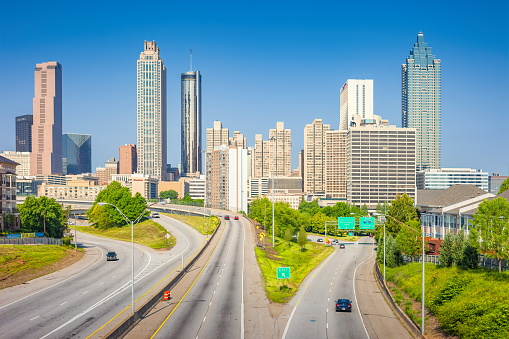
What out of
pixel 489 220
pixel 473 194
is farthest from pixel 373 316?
pixel 473 194

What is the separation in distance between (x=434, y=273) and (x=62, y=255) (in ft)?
185

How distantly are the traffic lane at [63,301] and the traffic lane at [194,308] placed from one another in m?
8.51

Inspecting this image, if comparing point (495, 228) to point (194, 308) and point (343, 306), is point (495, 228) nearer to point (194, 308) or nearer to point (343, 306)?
point (343, 306)

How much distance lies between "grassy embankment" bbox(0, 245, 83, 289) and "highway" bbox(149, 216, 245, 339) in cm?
2208

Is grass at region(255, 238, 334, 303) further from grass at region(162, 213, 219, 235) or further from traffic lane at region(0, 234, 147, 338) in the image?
grass at region(162, 213, 219, 235)

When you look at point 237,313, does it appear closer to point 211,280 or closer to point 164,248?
point 211,280

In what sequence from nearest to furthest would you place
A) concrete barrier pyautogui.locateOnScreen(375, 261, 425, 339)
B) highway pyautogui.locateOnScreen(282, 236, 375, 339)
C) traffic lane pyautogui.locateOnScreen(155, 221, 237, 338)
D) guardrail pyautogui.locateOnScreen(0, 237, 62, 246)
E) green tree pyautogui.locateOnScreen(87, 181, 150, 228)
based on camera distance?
traffic lane pyautogui.locateOnScreen(155, 221, 237, 338) < concrete barrier pyautogui.locateOnScreen(375, 261, 425, 339) < highway pyautogui.locateOnScreen(282, 236, 375, 339) < guardrail pyautogui.locateOnScreen(0, 237, 62, 246) < green tree pyautogui.locateOnScreen(87, 181, 150, 228)

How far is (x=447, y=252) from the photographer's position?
58.2m

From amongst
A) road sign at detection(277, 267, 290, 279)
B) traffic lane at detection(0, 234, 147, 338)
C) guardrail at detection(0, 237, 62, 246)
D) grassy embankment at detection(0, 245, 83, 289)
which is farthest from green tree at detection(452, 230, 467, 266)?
guardrail at detection(0, 237, 62, 246)

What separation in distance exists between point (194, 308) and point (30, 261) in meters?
34.3

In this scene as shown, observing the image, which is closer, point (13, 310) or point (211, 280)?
point (13, 310)

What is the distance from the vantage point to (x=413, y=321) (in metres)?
44.0

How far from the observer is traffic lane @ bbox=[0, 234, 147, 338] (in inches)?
1572

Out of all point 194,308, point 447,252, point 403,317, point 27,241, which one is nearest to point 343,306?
point 403,317
